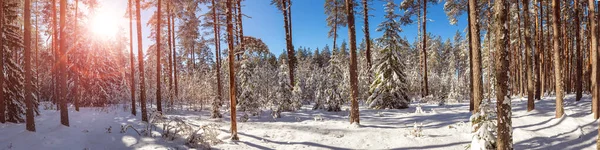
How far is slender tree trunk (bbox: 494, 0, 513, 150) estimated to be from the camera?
6539 mm

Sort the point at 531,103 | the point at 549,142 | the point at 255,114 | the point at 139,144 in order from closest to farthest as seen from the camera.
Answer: the point at 549,142 < the point at 139,144 < the point at 531,103 < the point at 255,114

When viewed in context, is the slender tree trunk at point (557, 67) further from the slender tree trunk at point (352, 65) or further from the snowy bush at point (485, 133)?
the slender tree trunk at point (352, 65)

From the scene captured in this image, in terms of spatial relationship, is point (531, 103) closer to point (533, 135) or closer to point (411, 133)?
point (533, 135)

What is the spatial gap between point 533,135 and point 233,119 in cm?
997

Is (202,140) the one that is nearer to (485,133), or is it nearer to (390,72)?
(485,133)

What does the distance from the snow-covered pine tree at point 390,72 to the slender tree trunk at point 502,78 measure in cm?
1075

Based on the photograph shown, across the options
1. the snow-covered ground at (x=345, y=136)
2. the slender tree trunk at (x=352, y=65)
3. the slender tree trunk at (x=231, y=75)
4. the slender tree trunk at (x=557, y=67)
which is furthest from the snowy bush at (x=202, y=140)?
the slender tree trunk at (x=557, y=67)

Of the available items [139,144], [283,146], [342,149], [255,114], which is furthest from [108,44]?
[342,149]

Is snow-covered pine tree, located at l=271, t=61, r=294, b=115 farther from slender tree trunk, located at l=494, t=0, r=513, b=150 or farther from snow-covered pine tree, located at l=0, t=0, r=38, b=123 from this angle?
slender tree trunk, located at l=494, t=0, r=513, b=150

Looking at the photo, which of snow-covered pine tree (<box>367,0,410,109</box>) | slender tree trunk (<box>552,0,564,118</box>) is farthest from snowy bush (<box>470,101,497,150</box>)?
snow-covered pine tree (<box>367,0,410,109</box>)

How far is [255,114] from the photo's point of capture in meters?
17.1

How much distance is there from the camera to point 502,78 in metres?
6.63

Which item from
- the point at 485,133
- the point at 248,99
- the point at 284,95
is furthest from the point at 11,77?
the point at 485,133

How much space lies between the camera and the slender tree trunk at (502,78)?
654cm
